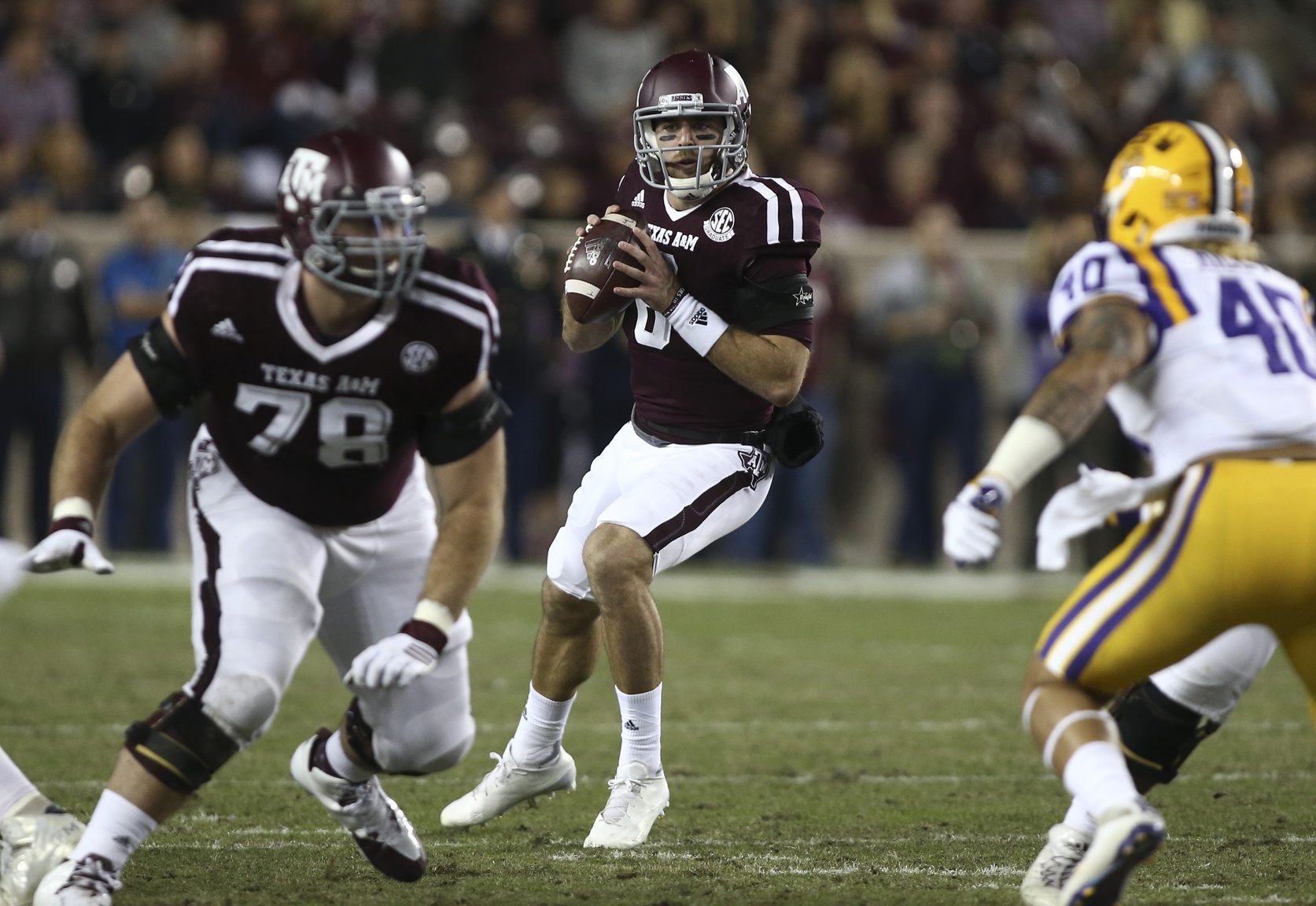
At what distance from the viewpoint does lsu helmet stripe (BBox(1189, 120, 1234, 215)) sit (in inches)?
129

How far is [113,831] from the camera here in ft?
10.4

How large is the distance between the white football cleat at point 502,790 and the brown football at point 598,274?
3.58 ft

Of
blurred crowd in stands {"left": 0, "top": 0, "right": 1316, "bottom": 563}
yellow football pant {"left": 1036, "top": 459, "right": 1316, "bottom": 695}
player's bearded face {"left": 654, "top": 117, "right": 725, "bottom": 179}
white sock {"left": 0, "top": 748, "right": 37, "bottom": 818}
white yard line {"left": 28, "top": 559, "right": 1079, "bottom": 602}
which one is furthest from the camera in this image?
blurred crowd in stands {"left": 0, "top": 0, "right": 1316, "bottom": 563}

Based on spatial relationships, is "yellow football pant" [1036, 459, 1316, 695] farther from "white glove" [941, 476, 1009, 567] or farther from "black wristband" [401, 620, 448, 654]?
"black wristband" [401, 620, 448, 654]

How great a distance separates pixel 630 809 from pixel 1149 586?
1.48m

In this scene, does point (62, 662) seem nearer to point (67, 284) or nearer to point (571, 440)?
point (67, 284)

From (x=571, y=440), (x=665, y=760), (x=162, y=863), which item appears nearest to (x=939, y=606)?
(x=571, y=440)

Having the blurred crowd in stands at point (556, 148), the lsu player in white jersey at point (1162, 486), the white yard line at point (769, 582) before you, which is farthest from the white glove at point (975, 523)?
the blurred crowd in stands at point (556, 148)

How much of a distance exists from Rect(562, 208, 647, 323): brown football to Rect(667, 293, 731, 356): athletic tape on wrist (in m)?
0.13

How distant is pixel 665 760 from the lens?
5.03 m

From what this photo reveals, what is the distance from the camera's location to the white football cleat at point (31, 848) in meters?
3.37

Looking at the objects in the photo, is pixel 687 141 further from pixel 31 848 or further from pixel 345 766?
pixel 31 848

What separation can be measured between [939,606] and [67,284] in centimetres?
494

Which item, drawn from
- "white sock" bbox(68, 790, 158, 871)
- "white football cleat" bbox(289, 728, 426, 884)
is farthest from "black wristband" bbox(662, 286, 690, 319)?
"white sock" bbox(68, 790, 158, 871)
